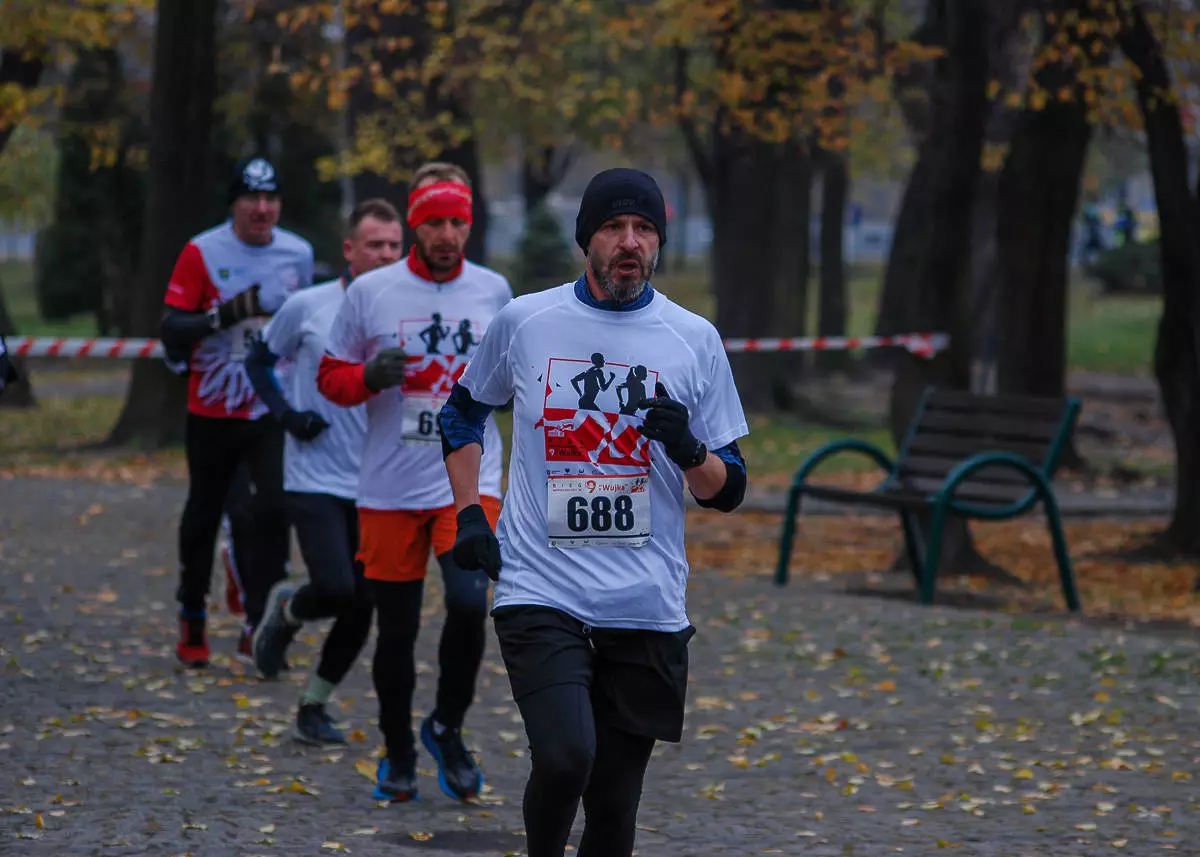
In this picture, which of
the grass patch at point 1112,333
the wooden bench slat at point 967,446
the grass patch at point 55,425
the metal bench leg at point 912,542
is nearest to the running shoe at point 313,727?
the metal bench leg at point 912,542

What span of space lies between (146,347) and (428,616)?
745 cm

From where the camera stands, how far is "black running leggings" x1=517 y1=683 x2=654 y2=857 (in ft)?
15.9

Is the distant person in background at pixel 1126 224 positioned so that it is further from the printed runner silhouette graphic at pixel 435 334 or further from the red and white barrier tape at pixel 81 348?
the printed runner silhouette graphic at pixel 435 334

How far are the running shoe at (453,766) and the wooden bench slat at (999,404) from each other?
6263 millimetres

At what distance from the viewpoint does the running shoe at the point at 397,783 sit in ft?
23.1

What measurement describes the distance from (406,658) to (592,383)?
2.29m

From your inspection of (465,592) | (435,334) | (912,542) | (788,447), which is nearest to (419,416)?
(435,334)

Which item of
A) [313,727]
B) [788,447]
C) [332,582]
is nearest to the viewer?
[332,582]

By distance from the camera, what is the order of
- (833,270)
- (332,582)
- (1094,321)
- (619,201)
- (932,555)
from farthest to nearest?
→ (1094,321), (833,270), (932,555), (332,582), (619,201)

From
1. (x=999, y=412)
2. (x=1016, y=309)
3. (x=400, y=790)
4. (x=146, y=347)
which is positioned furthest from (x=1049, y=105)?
(x=400, y=790)

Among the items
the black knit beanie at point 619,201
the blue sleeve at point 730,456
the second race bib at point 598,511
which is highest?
the black knit beanie at point 619,201

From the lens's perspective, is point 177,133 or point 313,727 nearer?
point 313,727

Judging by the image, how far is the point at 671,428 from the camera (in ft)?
15.9

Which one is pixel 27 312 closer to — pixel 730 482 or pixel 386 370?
pixel 386 370
